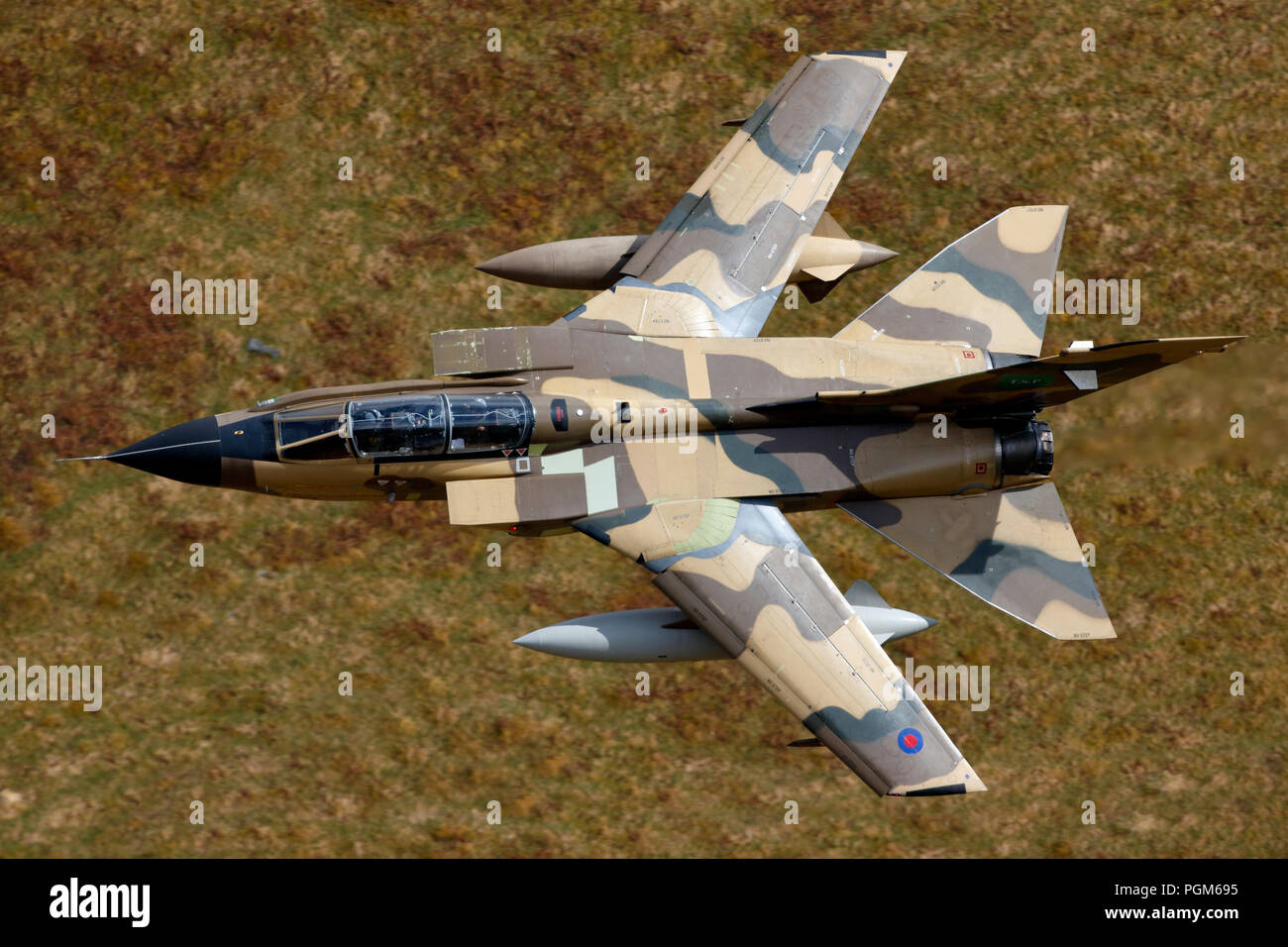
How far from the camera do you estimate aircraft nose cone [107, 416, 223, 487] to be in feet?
73.6

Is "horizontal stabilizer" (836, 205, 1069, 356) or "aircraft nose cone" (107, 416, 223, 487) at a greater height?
"horizontal stabilizer" (836, 205, 1069, 356)

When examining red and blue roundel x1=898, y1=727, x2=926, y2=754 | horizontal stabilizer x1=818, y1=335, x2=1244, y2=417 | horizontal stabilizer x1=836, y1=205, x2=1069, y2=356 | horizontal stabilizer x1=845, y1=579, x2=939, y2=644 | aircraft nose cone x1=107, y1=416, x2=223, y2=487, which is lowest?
red and blue roundel x1=898, y1=727, x2=926, y2=754

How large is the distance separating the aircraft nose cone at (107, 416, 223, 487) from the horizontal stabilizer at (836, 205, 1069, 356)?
9.48m

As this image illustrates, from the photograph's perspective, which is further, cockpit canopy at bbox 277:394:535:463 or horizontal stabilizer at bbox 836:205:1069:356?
horizontal stabilizer at bbox 836:205:1069:356

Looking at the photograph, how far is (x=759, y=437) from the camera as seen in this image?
920 inches

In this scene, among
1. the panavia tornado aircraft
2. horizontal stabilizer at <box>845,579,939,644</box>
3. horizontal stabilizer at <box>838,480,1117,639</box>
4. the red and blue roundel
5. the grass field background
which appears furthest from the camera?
the grass field background

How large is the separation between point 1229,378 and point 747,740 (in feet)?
32.7

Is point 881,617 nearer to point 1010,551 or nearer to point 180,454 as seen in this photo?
point 1010,551

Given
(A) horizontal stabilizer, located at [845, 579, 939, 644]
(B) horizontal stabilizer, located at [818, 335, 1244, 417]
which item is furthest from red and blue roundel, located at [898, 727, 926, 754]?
(B) horizontal stabilizer, located at [818, 335, 1244, 417]

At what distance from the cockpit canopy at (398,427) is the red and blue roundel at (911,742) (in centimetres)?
686

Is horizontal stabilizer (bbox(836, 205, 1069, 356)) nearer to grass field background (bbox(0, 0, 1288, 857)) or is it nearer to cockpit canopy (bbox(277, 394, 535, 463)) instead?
grass field background (bbox(0, 0, 1288, 857))

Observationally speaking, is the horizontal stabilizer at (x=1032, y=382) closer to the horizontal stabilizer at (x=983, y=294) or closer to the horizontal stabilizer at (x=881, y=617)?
the horizontal stabilizer at (x=983, y=294)

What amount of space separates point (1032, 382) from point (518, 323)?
8.96 meters

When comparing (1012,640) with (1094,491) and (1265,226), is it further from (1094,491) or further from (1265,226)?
(1265,226)
